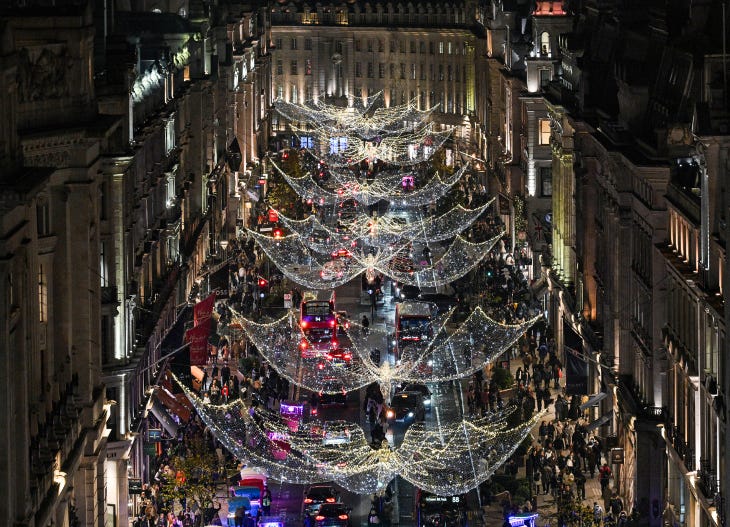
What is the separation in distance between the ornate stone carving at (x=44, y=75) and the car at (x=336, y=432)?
64.0ft

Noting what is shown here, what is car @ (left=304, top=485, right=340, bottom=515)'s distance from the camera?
61.1 metres

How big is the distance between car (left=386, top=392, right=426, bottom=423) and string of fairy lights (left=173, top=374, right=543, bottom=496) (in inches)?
91.5

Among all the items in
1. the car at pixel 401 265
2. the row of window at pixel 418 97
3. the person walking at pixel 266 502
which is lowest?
the row of window at pixel 418 97

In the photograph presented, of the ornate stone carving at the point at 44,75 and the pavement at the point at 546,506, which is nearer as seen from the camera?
the ornate stone carving at the point at 44,75

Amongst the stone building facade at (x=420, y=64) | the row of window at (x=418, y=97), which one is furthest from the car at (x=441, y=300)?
the row of window at (x=418, y=97)

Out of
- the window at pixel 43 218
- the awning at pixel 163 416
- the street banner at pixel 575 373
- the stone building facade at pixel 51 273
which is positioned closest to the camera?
the stone building facade at pixel 51 273

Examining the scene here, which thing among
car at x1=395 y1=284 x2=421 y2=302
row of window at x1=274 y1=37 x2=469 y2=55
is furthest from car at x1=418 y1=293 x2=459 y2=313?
row of window at x1=274 y1=37 x2=469 y2=55

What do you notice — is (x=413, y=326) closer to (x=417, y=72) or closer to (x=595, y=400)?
(x=595, y=400)

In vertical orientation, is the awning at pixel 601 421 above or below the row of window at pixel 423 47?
above

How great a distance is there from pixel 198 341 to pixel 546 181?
40594 millimetres

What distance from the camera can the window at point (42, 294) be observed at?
4863cm

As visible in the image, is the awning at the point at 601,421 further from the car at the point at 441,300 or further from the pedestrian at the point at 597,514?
the car at the point at 441,300

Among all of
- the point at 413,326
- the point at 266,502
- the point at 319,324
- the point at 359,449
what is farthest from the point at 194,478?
the point at 413,326

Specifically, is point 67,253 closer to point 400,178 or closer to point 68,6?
point 68,6
